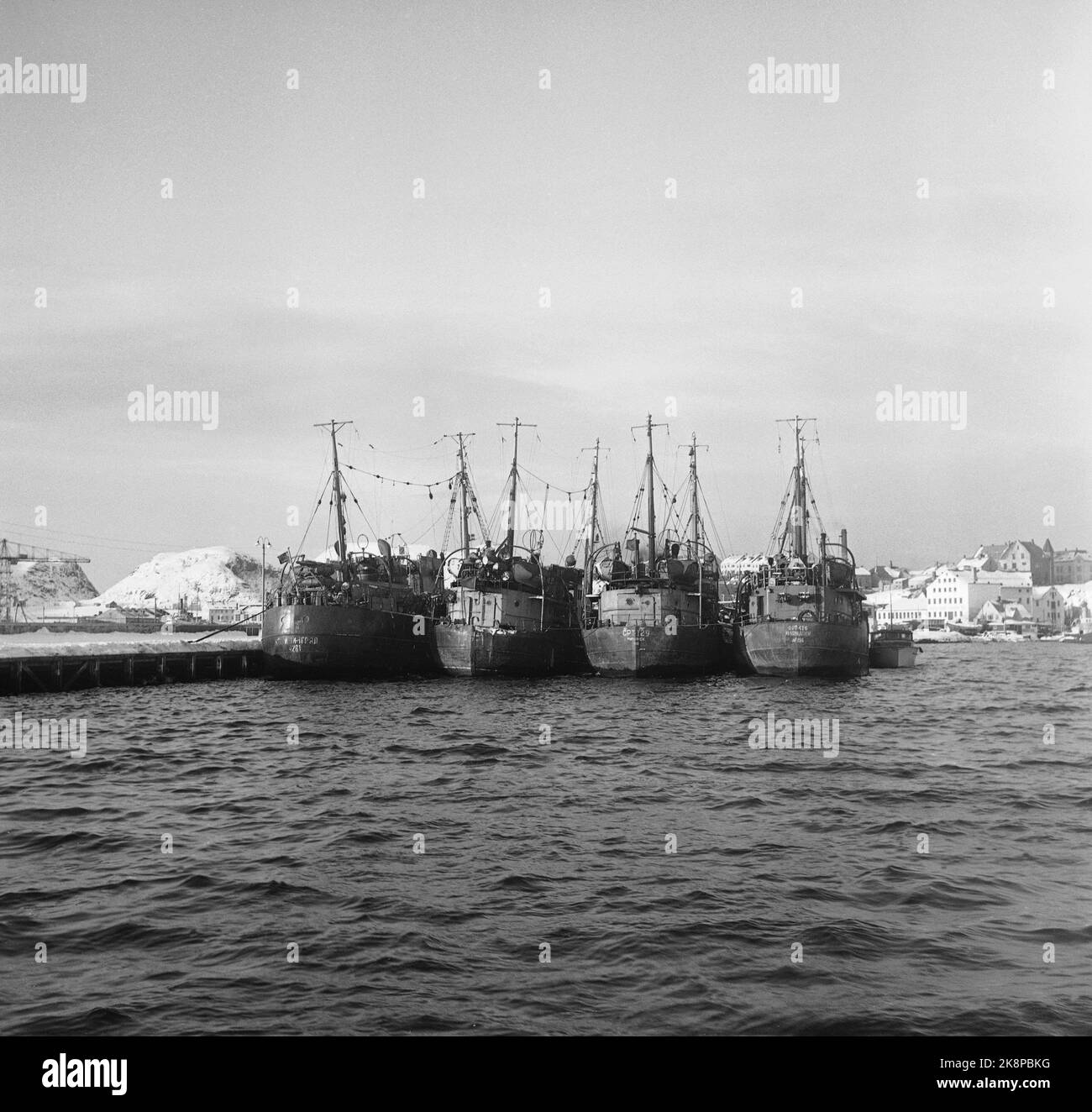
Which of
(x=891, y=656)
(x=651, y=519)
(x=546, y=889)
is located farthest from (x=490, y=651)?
(x=546, y=889)

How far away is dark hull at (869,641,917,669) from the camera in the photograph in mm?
93000

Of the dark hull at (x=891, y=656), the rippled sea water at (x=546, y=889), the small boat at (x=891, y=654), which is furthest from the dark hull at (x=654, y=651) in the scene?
the dark hull at (x=891, y=656)

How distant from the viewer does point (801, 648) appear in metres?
60.2

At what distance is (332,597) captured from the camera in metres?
67.1

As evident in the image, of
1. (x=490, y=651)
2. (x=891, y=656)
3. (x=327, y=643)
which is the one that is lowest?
(x=891, y=656)

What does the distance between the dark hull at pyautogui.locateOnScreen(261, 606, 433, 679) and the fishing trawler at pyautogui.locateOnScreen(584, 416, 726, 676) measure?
14.0m

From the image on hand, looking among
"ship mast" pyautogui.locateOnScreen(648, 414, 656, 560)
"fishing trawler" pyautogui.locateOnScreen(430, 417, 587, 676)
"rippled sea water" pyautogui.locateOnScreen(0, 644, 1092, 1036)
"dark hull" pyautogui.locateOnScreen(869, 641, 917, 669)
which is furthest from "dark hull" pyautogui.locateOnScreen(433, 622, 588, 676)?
"dark hull" pyautogui.locateOnScreen(869, 641, 917, 669)

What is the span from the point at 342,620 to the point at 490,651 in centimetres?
1010

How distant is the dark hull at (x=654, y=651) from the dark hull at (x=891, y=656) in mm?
34749

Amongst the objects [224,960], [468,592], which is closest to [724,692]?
[468,592]

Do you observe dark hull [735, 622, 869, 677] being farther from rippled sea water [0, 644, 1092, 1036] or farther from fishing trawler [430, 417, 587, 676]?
rippled sea water [0, 644, 1092, 1036]

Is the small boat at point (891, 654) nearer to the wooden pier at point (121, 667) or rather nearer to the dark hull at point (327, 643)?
the dark hull at point (327, 643)

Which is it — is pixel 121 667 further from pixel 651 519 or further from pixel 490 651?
pixel 651 519
